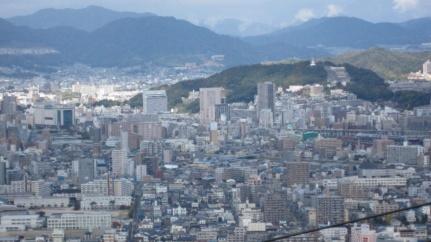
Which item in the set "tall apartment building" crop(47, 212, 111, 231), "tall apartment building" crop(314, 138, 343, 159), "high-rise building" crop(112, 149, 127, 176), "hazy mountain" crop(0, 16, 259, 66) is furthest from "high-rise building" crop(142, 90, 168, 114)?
"tall apartment building" crop(47, 212, 111, 231)

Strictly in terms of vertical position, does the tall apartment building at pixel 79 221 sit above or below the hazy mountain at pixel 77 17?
below

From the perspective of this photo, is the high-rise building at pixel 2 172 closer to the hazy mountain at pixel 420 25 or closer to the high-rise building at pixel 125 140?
the high-rise building at pixel 125 140

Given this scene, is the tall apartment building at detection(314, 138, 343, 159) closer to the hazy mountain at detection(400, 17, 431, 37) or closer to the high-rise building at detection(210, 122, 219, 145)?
the high-rise building at detection(210, 122, 219, 145)

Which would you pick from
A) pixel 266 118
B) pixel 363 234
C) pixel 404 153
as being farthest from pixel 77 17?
pixel 363 234

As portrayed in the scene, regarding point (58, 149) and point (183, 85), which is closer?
point (58, 149)

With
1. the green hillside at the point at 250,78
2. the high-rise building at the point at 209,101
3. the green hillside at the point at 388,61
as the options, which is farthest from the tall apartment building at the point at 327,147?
the green hillside at the point at 388,61

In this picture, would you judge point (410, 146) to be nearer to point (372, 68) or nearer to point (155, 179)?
point (155, 179)

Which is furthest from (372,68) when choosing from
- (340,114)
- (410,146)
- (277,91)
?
(410,146)
